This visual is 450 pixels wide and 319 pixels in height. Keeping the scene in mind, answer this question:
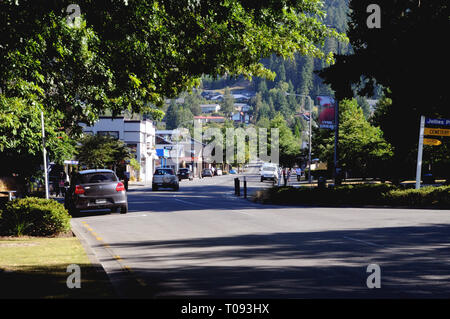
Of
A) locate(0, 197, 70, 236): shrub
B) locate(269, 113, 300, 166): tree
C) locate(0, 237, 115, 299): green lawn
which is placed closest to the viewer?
locate(0, 237, 115, 299): green lawn

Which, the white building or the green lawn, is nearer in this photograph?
the green lawn

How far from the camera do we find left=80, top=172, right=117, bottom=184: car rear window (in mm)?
22422

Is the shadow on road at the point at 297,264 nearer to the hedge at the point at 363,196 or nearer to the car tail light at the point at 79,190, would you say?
the car tail light at the point at 79,190

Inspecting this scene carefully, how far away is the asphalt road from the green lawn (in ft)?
1.21

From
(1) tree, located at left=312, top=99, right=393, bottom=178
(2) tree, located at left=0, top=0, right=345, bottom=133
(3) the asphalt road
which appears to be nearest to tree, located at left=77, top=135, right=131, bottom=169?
(1) tree, located at left=312, top=99, right=393, bottom=178

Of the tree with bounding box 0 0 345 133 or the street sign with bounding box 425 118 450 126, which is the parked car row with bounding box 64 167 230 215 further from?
the street sign with bounding box 425 118 450 126

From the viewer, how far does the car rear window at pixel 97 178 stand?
73.6 feet

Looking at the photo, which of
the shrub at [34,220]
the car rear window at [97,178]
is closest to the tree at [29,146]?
the car rear window at [97,178]

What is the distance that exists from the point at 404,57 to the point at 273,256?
1774 cm

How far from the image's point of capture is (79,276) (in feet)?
27.7

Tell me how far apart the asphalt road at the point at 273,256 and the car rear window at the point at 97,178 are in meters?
3.08

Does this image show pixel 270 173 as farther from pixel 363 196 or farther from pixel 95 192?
pixel 95 192
